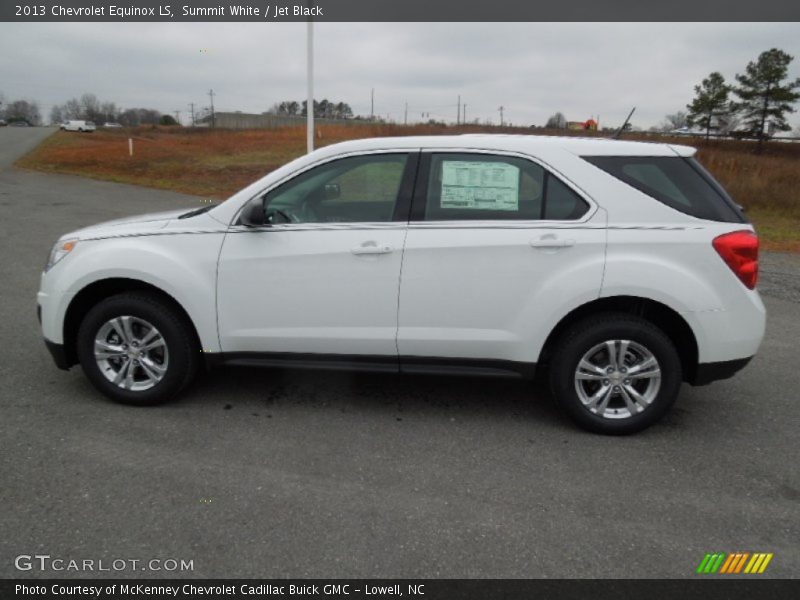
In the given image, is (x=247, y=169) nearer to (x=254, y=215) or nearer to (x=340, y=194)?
(x=340, y=194)

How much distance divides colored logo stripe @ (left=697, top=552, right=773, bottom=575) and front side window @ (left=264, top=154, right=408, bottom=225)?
2.40 meters

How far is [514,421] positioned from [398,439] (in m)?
0.80

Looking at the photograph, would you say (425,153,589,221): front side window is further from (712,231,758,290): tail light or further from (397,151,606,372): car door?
(712,231,758,290): tail light

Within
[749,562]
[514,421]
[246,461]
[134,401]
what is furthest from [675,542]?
[134,401]

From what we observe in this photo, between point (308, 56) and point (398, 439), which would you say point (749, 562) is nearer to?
point (398, 439)

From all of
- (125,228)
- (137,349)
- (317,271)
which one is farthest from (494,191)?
(137,349)

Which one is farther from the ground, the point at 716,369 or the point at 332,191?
the point at 332,191

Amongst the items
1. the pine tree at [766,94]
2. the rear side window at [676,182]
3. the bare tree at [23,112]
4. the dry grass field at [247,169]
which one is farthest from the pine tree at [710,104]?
the bare tree at [23,112]

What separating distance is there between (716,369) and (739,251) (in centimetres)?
71

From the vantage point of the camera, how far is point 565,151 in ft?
11.9

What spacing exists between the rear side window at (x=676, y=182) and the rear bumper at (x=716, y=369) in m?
0.83

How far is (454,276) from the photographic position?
3.54 meters

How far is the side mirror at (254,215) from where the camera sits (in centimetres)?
360

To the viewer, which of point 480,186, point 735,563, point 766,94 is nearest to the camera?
point 735,563
